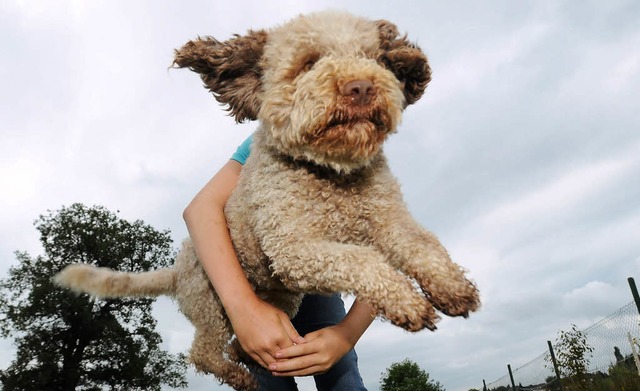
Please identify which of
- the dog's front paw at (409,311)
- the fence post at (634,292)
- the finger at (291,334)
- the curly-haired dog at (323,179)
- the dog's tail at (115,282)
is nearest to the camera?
the dog's front paw at (409,311)

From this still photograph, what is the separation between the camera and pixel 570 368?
15.3m

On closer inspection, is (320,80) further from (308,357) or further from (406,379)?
(406,379)

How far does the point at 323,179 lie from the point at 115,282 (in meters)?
2.00

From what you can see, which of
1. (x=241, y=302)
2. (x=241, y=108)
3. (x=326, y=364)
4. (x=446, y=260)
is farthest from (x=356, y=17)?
(x=326, y=364)

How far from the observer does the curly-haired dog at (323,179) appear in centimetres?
229

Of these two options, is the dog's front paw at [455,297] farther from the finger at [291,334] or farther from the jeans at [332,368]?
the jeans at [332,368]

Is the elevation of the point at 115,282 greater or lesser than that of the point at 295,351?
greater

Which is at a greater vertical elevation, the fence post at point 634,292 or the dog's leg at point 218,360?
the fence post at point 634,292

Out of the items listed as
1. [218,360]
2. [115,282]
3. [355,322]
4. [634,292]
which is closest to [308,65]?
[355,322]

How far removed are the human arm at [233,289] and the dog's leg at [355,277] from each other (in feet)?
0.84

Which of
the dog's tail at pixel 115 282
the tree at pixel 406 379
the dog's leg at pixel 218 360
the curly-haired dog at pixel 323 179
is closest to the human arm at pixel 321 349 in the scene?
the curly-haired dog at pixel 323 179

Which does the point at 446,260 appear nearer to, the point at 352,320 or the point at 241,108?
the point at 352,320

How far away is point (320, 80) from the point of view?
7.98 ft

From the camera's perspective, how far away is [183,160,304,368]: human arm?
2.66 meters
